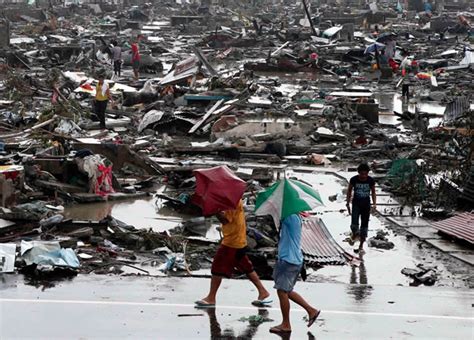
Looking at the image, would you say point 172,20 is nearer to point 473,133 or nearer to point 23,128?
point 23,128

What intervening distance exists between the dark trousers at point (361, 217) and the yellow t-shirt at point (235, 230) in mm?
3862

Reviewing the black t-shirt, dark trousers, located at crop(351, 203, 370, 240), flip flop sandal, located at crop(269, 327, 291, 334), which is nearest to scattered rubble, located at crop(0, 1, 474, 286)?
dark trousers, located at crop(351, 203, 370, 240)

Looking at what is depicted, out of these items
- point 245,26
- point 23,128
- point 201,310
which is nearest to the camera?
point 201,310

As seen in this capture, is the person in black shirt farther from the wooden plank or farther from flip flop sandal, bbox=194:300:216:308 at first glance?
the wooden plank

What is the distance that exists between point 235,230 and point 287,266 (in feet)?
3.31

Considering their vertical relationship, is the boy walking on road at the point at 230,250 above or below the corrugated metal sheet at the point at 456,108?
above

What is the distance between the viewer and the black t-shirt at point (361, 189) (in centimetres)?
1385

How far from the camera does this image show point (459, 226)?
48.6ft

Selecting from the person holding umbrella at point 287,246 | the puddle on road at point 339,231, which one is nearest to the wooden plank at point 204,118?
the puddle on road at point 339,231

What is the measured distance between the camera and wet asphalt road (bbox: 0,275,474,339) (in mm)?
9672

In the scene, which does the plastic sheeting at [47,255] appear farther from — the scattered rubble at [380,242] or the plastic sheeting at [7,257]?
the scattered rubble at [380,242]

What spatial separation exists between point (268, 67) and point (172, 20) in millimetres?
31483

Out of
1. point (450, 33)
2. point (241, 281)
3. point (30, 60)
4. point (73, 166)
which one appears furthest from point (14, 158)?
point (450, 33)

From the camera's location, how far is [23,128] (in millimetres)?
23453
